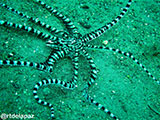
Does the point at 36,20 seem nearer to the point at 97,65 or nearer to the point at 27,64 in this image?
the point at 27,64

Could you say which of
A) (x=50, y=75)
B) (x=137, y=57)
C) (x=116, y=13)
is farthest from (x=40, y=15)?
(x=137, y=57)

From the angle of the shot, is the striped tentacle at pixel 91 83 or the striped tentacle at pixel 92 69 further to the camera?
the striped tentacle at pixel 92 69

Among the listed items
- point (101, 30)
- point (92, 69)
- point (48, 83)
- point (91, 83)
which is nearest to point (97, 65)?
point (92, 69)

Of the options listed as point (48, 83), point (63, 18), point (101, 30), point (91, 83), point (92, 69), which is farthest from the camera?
point (63, 18)

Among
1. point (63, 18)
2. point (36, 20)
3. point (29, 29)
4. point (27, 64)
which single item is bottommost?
point (27, 64)

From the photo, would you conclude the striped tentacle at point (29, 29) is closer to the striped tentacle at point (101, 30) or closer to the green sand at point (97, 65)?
the green sand at point (97, 65)

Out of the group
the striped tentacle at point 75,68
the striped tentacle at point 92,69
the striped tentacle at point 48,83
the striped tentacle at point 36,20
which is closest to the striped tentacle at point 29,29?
the striped tentacle at point 36,20

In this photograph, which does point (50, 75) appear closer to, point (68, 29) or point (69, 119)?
point (69, 119)

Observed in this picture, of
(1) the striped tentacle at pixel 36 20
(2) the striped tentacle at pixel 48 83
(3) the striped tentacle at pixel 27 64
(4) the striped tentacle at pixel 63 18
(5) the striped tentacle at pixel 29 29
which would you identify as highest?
(4) the striped tentacle at pixel 63 18

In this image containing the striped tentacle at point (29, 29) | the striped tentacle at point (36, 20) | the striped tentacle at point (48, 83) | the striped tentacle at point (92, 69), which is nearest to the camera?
the striped tentacle at point (48, 83)
